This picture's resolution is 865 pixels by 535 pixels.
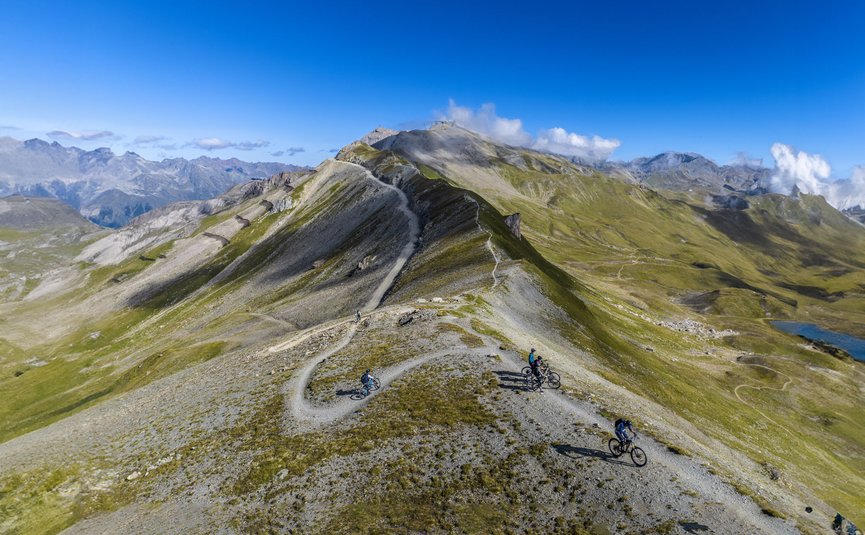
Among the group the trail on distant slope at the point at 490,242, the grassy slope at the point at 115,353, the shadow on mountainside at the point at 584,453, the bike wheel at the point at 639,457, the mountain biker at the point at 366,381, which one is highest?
the trail on distant slope at the point at 490,242

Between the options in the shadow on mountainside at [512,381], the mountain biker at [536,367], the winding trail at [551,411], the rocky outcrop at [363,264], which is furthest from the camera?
the rocky outcrop at [363,264]

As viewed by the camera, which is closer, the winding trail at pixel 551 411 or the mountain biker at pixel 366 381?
the winding trail at pixel 551 411

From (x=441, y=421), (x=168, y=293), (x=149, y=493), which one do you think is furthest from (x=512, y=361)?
(x=168, y=293)

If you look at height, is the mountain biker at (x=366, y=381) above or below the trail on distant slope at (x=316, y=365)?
above

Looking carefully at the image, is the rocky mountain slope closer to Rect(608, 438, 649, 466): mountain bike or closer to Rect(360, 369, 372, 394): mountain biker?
Rect(608, 438, 649, 466): mountain bike

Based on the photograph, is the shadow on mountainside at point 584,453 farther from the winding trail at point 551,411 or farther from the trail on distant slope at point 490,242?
the trail on distant slope at point 490,242

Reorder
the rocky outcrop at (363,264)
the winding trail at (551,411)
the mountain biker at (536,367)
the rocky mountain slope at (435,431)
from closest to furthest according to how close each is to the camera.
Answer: the winding trail at (551,411), the rocky mountain slope at (435,431), the mountain biker at (536,367), the rocky outcrop at (363,264)

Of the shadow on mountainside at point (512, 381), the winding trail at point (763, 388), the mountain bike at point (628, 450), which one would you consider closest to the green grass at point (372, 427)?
the shadow on mountainside at point (512, 381)
